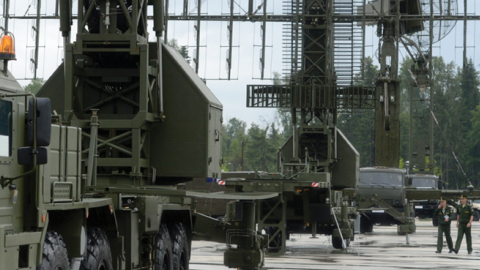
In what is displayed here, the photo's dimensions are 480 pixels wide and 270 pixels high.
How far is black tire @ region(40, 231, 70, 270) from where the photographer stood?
7.98 m

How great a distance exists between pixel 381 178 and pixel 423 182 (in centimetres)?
965

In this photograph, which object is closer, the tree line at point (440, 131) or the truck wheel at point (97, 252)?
the truck wheel at point (97, 252)

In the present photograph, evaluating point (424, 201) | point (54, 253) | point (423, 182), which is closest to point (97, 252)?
point (54, 253)

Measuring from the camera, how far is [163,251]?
11500 millimetres

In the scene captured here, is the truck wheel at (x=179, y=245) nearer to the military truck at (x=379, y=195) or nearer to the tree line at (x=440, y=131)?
the military truck at (x=379, y=195)

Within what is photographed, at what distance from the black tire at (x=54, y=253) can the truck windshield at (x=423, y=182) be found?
3287 cm

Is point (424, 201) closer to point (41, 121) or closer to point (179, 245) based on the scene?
point (179, 245)

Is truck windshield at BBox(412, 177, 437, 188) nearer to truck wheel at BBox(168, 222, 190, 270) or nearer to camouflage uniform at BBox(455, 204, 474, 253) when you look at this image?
camouflage uniform at BBox(455, 204, 474, 253)

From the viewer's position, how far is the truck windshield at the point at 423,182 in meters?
39.7

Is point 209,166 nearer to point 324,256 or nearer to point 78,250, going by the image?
point 78,250

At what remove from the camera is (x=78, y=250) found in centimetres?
871

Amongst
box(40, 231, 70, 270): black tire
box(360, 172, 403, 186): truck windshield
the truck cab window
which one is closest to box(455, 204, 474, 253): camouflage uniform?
box(360, 172, 403, 186): truck windshield

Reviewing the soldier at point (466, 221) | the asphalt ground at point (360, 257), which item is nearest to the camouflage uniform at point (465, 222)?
the soldier at point (466, 221)

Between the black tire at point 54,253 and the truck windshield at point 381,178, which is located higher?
the truck windshield at point 381,178
